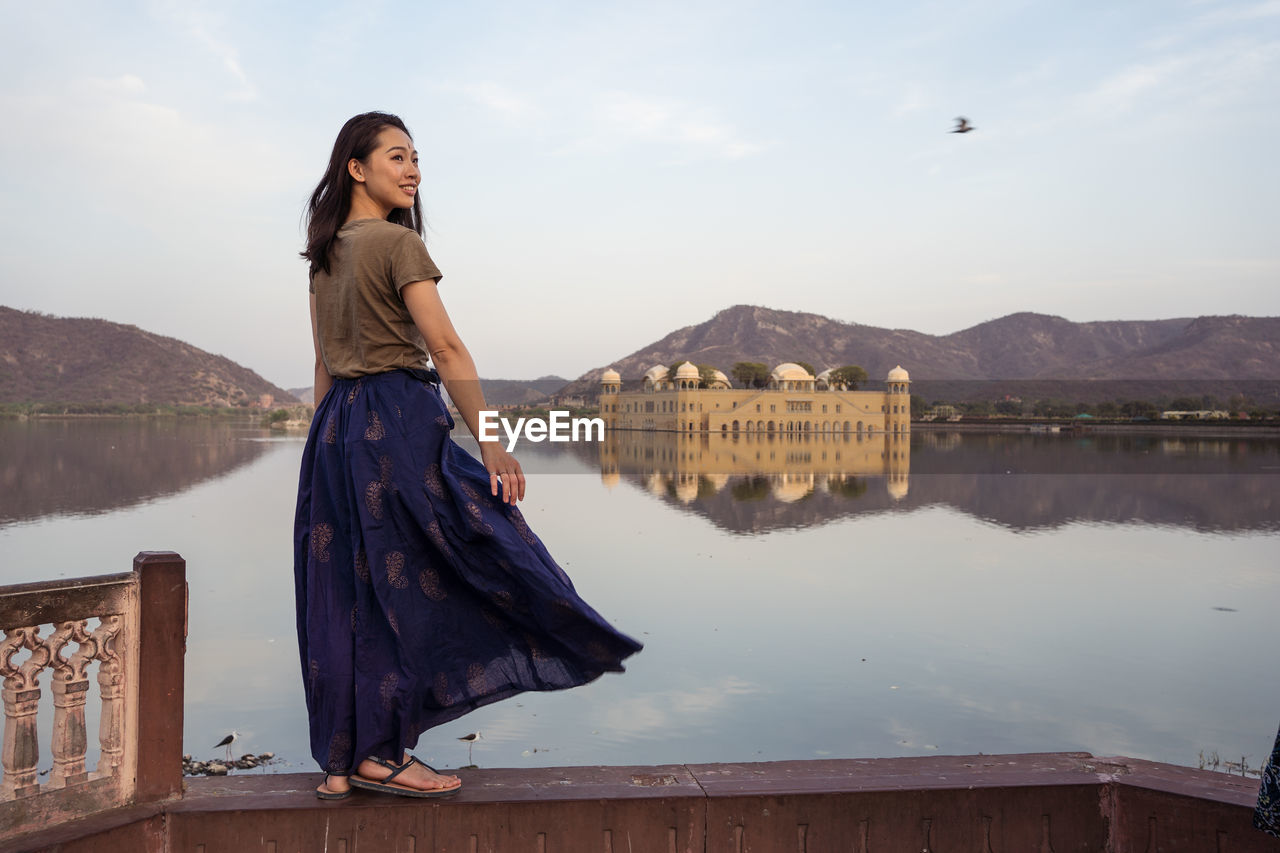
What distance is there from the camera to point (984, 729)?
5516 mm

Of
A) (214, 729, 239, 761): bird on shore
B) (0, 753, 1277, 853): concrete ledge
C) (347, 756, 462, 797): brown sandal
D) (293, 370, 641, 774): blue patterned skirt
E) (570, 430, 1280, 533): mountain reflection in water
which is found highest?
(293, 370, 641, 774): blue patterned skirt

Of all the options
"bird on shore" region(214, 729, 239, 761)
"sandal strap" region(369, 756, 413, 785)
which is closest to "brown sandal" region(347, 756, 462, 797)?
"sandal strap" region(369, 756, 413, 785)

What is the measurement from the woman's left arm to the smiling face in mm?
259

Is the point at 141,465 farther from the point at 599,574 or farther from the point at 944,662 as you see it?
the point at 944,662

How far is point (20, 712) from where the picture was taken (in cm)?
174

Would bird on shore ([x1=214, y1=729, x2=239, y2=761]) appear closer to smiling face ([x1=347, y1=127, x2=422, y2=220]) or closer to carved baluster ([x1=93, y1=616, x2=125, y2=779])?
carved baluster ([x1=93, y1=616, x2=125, y2=779])

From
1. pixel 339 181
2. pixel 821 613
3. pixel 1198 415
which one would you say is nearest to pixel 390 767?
pixel 339 181

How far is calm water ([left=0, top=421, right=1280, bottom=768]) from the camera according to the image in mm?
5457

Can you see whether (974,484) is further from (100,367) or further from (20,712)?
(100,367)

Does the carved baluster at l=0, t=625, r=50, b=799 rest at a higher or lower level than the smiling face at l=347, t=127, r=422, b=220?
lower

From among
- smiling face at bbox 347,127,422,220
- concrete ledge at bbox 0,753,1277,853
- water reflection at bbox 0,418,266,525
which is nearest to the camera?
concrete ledge at bbox 0,753,1277,853

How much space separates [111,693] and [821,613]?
7106 mm

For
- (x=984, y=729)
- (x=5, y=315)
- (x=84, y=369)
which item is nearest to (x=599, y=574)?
(x=984, y=729)

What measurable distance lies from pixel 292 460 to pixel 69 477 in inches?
280
